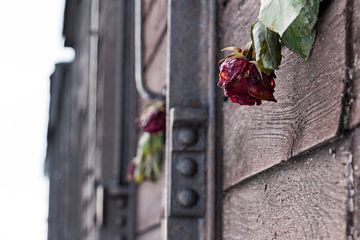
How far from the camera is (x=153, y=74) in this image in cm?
322

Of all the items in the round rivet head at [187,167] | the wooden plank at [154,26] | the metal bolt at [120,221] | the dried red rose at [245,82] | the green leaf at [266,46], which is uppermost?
the wooden plank at [154,26]

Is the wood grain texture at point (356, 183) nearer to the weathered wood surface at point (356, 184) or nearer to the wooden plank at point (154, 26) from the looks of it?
the weathered wood surface at point (356, 184)

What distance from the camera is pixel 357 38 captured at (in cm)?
103

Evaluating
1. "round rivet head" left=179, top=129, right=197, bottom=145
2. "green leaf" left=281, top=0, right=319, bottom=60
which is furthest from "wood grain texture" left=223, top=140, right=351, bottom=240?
"round rivet head" left=179, top=129, right=197, bottom=145

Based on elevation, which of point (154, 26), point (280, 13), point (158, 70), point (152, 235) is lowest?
point (152, 235)

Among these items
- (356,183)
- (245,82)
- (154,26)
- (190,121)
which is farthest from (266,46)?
(154,26)

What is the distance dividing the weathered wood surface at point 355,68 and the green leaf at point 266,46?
0.19m

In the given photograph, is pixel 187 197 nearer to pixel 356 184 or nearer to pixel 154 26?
pixel 356 184

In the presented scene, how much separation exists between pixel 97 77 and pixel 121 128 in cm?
92

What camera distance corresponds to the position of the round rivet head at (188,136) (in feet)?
6.23

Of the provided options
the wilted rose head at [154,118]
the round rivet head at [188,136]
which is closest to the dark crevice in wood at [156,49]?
the wilted rose head at [154,118]

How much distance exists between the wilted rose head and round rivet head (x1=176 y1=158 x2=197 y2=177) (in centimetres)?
58

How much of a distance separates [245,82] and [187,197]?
661 millimetres

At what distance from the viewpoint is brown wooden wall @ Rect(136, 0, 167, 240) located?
2930 mm
